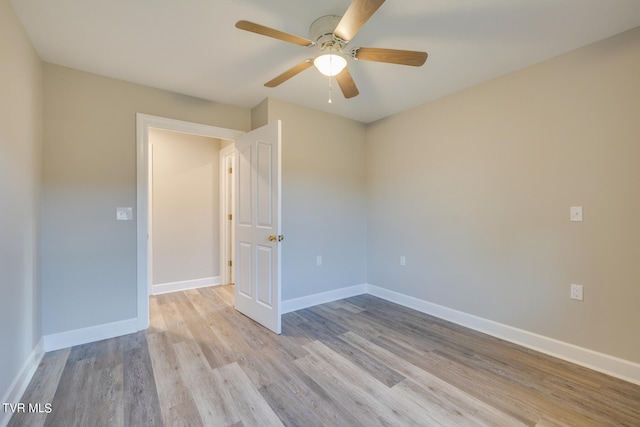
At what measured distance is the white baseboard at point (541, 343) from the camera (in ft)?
6.42

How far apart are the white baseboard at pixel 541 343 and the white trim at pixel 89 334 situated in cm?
303

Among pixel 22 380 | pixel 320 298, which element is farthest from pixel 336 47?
pixel 22 380

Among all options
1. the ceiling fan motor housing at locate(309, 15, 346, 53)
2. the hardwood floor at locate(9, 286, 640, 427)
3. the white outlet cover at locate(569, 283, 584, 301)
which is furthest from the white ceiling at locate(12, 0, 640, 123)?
the hardwood floor at locate(9, 286, 640, 427)

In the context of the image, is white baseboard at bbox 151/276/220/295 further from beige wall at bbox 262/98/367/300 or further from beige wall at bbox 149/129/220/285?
beige wall at bbox 262/98/367/300

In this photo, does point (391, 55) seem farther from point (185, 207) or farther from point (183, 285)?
point (183, 285)

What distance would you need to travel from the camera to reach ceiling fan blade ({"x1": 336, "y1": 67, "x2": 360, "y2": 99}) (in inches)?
77.3

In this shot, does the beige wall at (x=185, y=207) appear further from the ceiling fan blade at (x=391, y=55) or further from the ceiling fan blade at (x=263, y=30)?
the ceiling fan blade at (x=391, y=55)

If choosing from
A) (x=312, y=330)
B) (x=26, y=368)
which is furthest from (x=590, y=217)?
(x=26, y=368)

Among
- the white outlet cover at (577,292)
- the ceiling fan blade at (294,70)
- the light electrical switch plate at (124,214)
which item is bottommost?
the white outlet cover at (577,292)

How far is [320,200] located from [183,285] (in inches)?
94.9

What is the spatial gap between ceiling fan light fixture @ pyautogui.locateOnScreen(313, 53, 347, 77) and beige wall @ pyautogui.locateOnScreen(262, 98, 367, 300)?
4.40 ft

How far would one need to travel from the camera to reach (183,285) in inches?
158

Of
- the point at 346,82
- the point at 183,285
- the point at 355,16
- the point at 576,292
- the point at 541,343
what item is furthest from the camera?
the point at 183,285

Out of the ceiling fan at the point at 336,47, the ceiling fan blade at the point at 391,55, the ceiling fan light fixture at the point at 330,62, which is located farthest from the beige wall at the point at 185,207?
the ceiling fan blade at the point at 391,55
